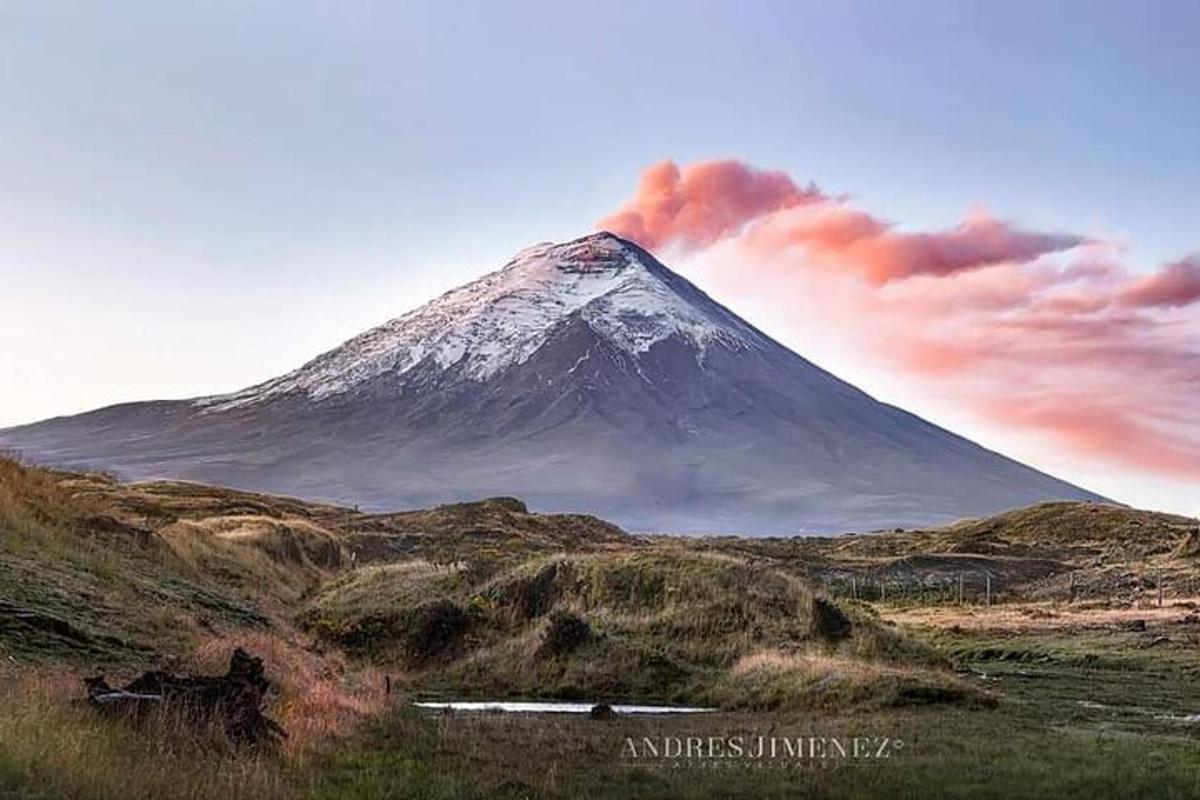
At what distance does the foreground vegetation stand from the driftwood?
1.32 feet

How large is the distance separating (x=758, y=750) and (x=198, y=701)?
35.0 ft

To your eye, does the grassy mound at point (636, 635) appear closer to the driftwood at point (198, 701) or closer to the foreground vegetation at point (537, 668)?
the foreground vegetation at point (537, 668)

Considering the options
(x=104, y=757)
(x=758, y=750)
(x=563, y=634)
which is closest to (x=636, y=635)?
(x=563, y=634)

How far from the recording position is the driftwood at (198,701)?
17625mm

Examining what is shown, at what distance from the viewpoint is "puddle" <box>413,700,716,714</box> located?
30.4m

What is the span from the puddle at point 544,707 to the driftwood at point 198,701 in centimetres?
1071

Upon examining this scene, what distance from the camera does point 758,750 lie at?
22.6 metres

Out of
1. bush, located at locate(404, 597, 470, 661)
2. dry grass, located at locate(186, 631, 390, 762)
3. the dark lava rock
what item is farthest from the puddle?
bush, located at locate(404, 597, 470, 661)

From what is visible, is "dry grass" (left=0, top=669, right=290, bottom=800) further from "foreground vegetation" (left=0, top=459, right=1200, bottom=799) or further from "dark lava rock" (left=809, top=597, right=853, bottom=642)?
"dark lava rock" (left=809, top=597, right=853, bottom=642)

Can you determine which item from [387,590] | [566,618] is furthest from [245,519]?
[566,618]

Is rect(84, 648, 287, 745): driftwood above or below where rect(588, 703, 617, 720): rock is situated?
above

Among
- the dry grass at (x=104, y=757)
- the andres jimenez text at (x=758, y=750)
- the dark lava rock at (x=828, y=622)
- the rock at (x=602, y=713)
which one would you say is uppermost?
the dry grass at (x=104, y=757)

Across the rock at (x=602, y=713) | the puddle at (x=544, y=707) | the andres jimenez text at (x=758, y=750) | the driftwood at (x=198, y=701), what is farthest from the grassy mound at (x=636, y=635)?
the driftwood at (x=198, y=701)

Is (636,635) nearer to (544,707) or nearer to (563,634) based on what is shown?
(563,634)
